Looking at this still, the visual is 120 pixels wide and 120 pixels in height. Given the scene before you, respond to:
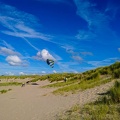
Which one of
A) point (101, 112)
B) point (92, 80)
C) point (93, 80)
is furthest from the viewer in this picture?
point (92, 80)

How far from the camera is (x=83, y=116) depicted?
9633 mm

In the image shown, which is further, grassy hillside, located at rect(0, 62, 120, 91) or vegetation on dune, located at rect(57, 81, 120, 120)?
grassy hillside, located at rect(0, 62, 120, 91)

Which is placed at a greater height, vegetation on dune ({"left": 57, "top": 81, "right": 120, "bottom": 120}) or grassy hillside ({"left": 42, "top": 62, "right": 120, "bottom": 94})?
grassy hillside ({"left": 42, "top": 62, "right": 120, "bottom": 94})

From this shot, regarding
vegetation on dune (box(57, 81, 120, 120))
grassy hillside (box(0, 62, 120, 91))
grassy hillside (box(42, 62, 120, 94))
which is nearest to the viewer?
vegetation on dune (box(57, 81, 120, 120))

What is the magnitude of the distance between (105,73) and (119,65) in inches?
70.0

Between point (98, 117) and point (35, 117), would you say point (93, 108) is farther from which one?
point (35, 117)

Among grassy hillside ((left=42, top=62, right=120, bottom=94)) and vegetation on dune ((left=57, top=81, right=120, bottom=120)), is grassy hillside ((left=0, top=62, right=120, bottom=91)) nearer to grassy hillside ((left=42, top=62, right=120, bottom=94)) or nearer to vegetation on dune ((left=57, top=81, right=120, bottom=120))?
grassy hillside ((left=42, top=62, right=120, bottom=94))

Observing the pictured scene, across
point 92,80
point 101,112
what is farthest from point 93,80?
point 101,112

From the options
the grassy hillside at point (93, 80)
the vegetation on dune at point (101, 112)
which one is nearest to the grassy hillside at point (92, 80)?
the grassy hillside at point (93, 80)

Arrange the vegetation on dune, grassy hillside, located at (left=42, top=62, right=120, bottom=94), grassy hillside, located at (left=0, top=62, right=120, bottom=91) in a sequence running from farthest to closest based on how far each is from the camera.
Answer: grassy hillside, located at (left=0, top=62, right=120, bottom=91) → grassy hillside, located at (left=42, top=62, right=120, bottom=94) → the vegetation on dune

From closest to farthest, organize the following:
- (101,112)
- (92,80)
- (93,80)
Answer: (101,112) → (93,80) → (92,80)

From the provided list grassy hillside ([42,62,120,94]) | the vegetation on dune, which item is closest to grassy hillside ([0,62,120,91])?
grassy hillside ([42,62,120,94])

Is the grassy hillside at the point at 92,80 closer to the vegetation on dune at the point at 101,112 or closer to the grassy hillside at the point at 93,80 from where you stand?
the grassy hillside at the point at 93,80

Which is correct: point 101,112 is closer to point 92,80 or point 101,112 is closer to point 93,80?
point 93,80
